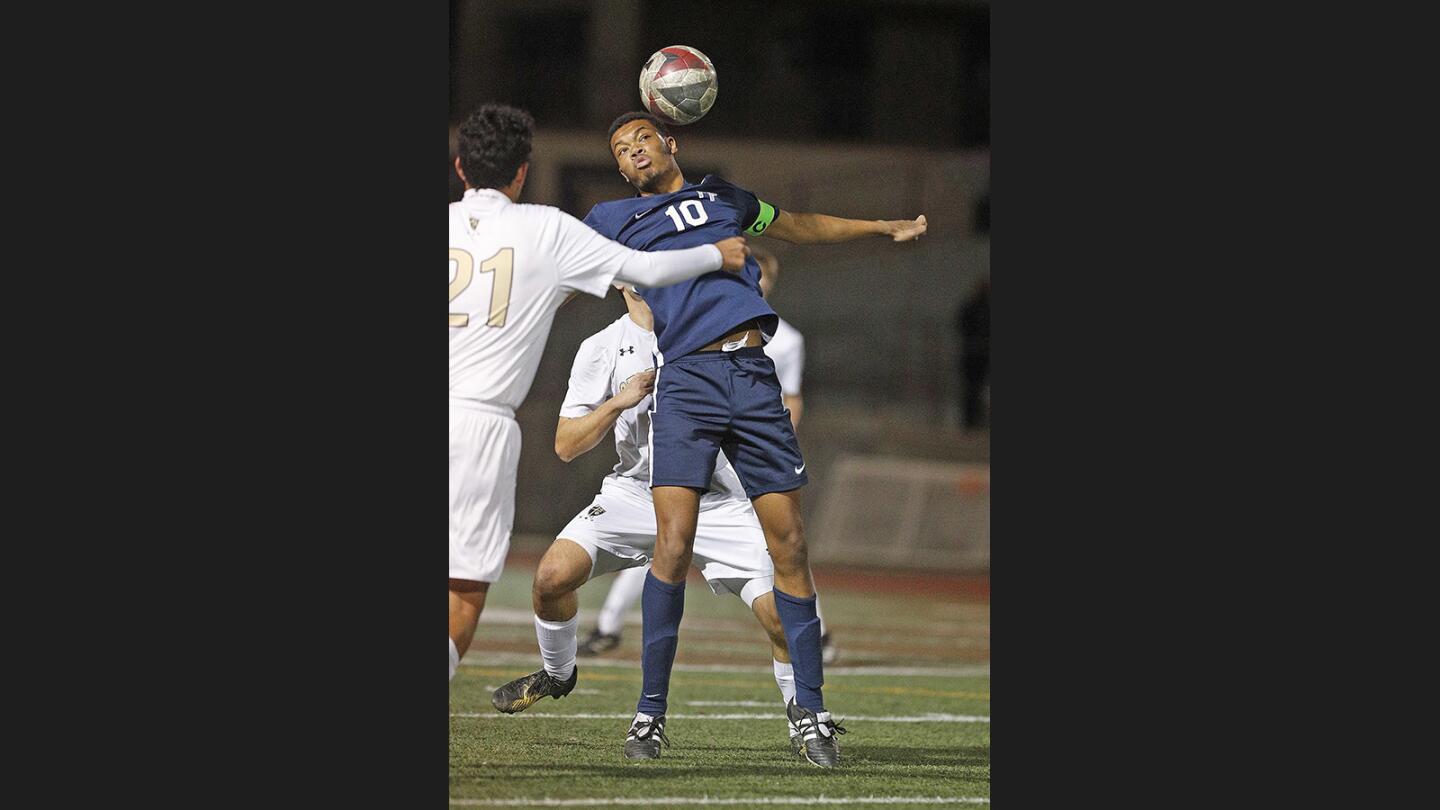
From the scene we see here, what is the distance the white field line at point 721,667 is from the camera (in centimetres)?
863

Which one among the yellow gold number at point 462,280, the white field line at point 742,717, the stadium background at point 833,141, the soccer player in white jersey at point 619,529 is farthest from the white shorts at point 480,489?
the stadium background at point 833,141

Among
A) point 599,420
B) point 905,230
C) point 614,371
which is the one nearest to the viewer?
point 905,230

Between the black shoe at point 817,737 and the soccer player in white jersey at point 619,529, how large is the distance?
0.05 meters

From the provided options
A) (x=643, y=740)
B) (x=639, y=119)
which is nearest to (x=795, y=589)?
(x=643, y=740)

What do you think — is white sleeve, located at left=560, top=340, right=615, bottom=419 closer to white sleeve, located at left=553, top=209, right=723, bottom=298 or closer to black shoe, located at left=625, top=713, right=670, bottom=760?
white sleeve, located at left=553, top=209, right=723, bottom=298

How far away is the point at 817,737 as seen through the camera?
579cm

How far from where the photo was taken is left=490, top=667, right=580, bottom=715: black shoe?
612cm

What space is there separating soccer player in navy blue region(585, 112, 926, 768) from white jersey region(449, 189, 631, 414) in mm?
373

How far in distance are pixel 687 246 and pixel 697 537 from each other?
147 centimetres

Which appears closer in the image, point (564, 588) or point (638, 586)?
point (564, 588)

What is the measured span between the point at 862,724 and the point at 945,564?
923 centimetres

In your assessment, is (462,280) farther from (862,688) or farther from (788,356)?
(862,688)

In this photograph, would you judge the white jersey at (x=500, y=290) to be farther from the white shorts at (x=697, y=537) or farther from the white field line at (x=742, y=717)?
the white field line at (x=742, y=717)

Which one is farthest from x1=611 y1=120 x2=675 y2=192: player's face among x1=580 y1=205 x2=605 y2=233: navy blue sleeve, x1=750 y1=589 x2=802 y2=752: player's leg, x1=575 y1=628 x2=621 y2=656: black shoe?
x1=575 y1=628 x2=621 y2=656: black shoe
